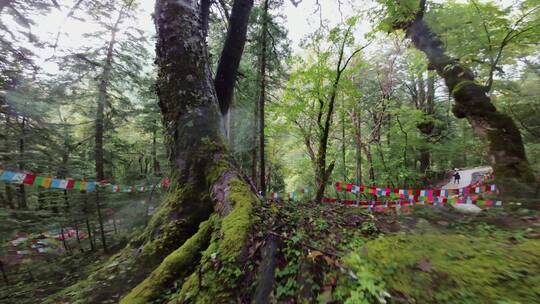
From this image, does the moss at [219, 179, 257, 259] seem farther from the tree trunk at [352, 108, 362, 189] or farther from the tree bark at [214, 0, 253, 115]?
the tree trunk at [352, 108, 362, 189]

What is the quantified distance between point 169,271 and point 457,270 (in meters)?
2.06

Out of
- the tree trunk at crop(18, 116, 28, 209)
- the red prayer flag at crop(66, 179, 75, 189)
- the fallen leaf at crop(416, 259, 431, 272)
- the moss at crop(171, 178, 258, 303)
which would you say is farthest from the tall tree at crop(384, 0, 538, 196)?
the tree trunk at crop(18, 116, 28, 209)

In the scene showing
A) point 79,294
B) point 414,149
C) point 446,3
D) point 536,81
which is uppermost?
point 446,3

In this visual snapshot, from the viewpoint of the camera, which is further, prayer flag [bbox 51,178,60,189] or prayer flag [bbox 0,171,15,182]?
prayer flag [bbox 51,178,60,189]

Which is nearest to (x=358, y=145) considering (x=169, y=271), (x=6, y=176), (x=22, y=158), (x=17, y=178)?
(x=169, y=271)

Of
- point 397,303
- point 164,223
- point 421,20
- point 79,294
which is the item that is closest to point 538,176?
point 421,20

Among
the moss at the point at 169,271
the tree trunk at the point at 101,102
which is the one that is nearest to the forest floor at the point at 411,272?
the moss at the point at 169,271

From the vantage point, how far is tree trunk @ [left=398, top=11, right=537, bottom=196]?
543 cm

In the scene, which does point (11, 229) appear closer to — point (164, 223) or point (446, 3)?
point (164, 223)

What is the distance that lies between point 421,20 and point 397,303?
29.7 ft

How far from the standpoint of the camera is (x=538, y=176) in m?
5.61

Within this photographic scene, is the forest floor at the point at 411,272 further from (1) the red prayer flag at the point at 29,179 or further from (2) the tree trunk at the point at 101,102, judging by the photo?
(2) the tree trunk at the point at 101,102

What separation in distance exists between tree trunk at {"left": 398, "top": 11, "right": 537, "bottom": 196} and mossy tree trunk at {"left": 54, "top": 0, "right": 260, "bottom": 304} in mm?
6280

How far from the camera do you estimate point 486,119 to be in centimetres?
618
